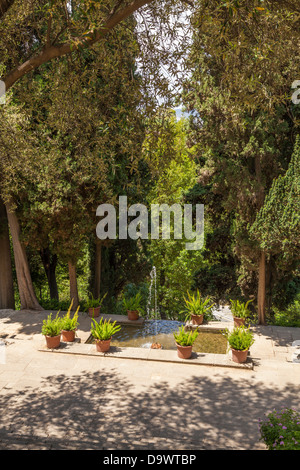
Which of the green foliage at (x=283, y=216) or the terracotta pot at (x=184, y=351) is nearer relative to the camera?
the terracotta pot at (x=184, y=351)

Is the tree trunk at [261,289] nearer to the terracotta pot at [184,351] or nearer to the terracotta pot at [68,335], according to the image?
the terracotta pot at [184,351]

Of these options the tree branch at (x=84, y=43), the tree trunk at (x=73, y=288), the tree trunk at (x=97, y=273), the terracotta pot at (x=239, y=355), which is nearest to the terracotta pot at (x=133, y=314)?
the tree trunk at (x=73, y=288)

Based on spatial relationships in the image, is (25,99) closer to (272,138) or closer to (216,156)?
(216,156)

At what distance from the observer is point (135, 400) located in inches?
296

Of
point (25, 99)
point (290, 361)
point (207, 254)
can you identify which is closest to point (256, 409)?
point (290, 361)

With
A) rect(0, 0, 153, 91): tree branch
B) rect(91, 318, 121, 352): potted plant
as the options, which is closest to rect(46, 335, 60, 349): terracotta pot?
rect(91, 318, 121, 352): potted plant

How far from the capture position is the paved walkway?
6297 mm

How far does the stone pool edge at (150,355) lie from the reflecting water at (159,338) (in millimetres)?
711

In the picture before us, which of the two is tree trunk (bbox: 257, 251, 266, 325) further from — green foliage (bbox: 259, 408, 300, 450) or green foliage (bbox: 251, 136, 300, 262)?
green foliage (bbox: 259, 408, 300, 450)

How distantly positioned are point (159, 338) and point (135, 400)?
3754 mm

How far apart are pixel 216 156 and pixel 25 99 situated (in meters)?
5.53

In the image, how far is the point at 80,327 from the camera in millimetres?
11766

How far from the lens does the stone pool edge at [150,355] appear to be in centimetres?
919

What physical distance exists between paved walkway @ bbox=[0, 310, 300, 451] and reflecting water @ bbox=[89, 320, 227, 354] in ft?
3.54
